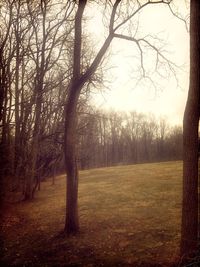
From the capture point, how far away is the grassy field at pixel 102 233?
7.30m

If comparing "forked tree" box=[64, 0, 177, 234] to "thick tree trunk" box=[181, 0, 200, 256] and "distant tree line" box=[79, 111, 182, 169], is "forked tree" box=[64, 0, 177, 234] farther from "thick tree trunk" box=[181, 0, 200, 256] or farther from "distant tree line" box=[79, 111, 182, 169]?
"distant tree line" box=[79, 111, 182, 169]

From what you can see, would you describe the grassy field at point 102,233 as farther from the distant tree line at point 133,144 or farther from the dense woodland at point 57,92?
the distant tree line at point 133,144

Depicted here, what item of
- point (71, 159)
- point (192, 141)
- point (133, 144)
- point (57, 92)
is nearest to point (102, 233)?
point (71, 159)

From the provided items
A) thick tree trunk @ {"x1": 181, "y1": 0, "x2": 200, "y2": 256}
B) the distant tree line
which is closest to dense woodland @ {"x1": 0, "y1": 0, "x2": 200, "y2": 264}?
thick tree trunk @ {"x1": 181, "y1": 0, "x2": 200, "y2": 256}

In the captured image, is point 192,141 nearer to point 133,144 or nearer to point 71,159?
point 71,159

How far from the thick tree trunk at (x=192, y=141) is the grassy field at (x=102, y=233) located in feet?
3.40

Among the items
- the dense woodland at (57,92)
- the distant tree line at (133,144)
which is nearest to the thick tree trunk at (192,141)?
the dense woodland at (57,92)

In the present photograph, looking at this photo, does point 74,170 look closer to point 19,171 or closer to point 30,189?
point 19,171

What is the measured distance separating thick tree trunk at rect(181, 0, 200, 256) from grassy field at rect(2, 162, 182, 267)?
104 centimetres

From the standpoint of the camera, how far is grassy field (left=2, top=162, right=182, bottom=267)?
7.30 meters

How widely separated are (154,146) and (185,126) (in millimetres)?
71235

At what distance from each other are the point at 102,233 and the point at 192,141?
4.91 metres

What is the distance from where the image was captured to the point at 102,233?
932 centimetres

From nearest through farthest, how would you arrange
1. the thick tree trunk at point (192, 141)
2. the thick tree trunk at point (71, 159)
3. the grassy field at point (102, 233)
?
the thick tree trunk at point (192, 141)
the grassy field at point (102, 233)
the thick tree trunk at point (71, 159)
